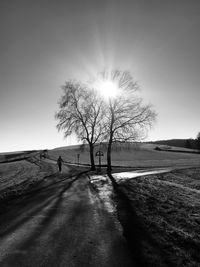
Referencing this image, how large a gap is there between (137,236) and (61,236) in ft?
6.94

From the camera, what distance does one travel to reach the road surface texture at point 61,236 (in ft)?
12.9

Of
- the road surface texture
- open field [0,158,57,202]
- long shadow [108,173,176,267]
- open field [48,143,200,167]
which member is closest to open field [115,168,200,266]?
long shadow [108,173,176,267]

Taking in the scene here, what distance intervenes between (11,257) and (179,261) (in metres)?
3.65

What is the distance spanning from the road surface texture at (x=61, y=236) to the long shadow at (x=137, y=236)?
18 cm

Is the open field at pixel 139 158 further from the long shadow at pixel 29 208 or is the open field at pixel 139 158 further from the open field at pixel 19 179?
the long shadow at pixel 29 208

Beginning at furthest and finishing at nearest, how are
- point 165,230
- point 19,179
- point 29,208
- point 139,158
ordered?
point 139,158, point 19,179, point 29,208, point 165,230

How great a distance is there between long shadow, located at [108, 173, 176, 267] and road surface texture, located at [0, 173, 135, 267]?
0.60 feet

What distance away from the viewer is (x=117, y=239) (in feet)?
16.0

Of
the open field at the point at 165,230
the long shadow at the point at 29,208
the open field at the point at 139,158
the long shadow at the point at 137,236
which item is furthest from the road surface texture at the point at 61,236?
the open field at the point at 139,158

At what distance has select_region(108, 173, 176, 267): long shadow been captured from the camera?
12.7ft

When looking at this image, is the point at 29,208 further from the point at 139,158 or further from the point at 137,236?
the point at 139,158

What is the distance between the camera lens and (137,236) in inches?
196

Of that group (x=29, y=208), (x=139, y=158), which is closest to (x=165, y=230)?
(x=29, y=208)

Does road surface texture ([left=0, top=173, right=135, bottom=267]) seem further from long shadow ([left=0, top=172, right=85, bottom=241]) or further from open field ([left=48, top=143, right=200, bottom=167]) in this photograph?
open field ([left=48, top=143, right=200, bottom=167])
